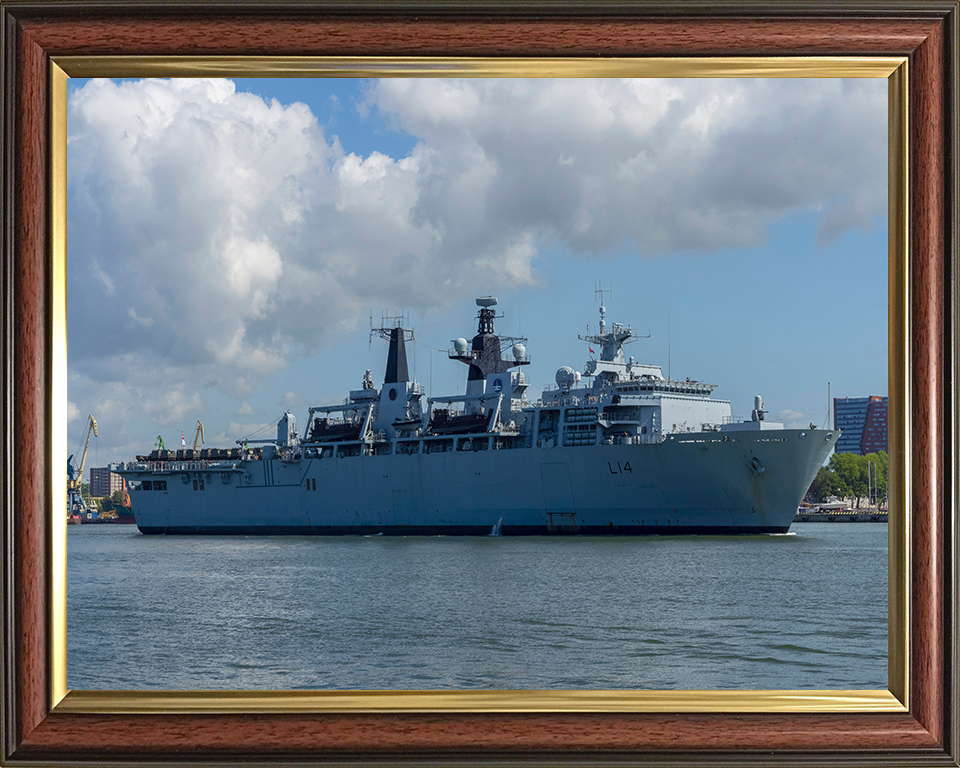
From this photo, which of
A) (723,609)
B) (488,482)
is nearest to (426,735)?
(723,609)

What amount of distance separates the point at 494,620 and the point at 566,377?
1038 inches

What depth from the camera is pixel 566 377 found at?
1713 inches

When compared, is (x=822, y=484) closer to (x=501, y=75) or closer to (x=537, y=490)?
(x=537, y=490)

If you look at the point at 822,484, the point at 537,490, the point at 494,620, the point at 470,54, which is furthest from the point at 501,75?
the point at 822,484

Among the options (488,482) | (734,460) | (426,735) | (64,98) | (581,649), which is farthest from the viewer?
(488,482)

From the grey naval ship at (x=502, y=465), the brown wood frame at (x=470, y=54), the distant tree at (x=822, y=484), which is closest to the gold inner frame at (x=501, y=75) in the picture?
the brown wood frame at (x=470, y=54)

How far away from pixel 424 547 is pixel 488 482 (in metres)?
5.00

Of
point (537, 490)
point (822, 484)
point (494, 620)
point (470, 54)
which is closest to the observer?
point (470, 54)

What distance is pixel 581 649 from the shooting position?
47.6 feet

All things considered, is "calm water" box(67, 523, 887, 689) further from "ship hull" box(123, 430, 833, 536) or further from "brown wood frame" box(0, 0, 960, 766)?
"ship hull" box(123, 430, 833, 536)

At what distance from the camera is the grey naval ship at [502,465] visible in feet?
120

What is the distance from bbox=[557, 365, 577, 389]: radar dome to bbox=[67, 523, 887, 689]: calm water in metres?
10.9

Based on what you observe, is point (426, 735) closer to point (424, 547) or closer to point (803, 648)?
point (803, 648)

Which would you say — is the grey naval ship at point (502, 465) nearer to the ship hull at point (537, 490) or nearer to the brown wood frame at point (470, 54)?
the ship hull at point (537, 490)
